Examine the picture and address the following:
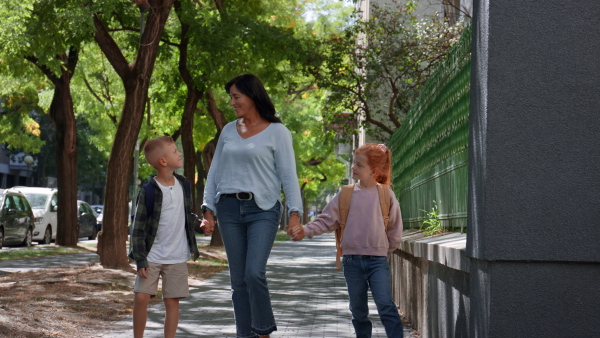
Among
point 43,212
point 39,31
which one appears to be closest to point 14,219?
point 43,212

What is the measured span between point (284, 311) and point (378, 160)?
4411 mm

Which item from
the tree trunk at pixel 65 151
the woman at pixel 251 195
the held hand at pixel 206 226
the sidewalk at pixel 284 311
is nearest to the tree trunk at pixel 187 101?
the tree trunk at pixel 65 151

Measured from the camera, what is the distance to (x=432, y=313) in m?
6.69

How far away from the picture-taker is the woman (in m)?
5.97

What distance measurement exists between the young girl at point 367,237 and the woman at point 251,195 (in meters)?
0.26

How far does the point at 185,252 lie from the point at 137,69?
971cm

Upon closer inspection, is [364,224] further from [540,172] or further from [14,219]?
[14,219]

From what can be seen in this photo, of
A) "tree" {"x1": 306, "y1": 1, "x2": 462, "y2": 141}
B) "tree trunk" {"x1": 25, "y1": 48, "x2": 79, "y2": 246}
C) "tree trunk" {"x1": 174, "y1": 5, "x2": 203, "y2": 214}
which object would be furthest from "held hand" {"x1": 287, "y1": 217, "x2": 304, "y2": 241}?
"tree trunk" {"x1": 25, "y1": 48, "x2": 79, "y2": 246}

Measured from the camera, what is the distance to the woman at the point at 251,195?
5973mm

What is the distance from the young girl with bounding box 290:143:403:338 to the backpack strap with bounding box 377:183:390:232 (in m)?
0.02

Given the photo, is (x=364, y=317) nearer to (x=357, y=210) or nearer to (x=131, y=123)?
(x=357, y=210)

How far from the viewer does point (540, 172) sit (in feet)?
14.4

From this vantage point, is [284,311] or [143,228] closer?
[143,228]

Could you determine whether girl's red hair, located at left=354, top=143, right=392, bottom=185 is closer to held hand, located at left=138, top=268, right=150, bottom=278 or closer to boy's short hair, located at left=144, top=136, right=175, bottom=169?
boy's short hair, located at left=144, top=136, right=175, bottom=169
